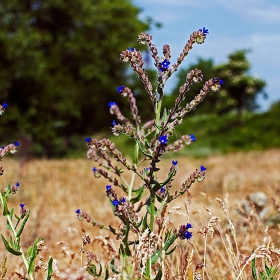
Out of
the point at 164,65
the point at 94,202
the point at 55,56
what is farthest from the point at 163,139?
the point at 55,56

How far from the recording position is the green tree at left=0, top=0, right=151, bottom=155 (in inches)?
677

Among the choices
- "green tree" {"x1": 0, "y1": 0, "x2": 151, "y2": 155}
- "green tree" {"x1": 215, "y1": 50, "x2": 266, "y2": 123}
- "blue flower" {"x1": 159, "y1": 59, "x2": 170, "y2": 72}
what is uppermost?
"green tree" {"x1": 215, "y1": 50, "x2": 266, "y2": 123}

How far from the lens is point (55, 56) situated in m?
19.2

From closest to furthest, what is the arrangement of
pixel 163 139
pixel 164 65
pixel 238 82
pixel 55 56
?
pixel 163 139, pixel 164 65, pixel 55 56, pixel 238 82

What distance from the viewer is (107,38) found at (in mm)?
20141

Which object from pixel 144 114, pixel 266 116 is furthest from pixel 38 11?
pixel 266 116

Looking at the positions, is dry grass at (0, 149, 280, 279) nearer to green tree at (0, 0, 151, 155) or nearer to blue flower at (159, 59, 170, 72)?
blue flower at (159, 59, 170, 72)

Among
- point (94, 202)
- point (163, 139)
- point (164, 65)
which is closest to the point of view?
point (163, 139)

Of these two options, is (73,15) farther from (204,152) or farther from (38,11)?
(204,152)

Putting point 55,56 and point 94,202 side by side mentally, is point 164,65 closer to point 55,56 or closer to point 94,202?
point 94,202

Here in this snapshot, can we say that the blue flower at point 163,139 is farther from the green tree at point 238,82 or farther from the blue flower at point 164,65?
the green tree at point 238,82

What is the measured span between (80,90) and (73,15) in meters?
3.73

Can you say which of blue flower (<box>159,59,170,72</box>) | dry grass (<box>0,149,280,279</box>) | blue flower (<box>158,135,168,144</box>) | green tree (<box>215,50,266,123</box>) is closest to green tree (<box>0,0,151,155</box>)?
dry grass (<box>0,149,280,279</box>)

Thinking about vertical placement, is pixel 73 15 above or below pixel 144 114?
above
